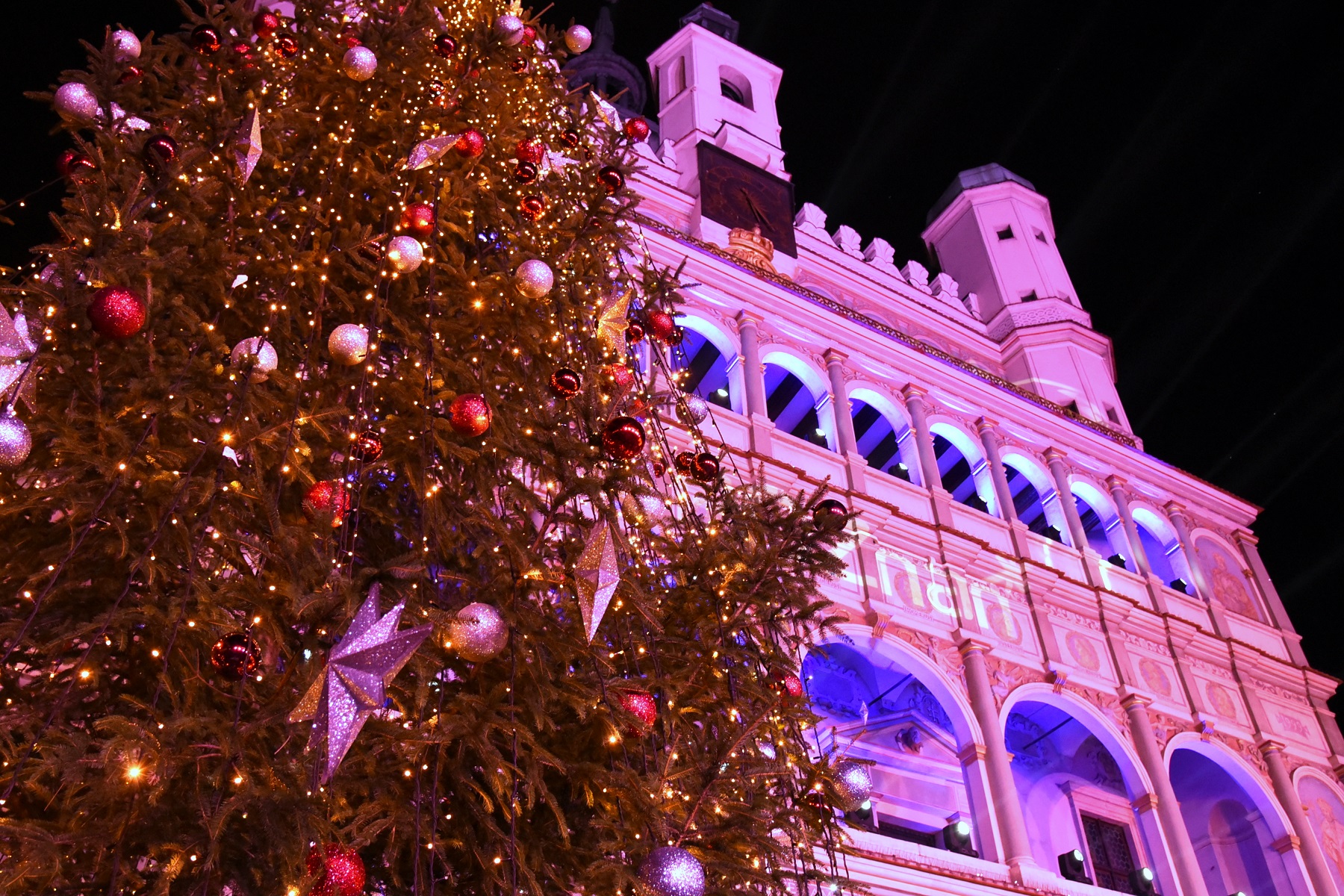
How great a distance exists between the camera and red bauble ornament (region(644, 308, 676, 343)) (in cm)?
534

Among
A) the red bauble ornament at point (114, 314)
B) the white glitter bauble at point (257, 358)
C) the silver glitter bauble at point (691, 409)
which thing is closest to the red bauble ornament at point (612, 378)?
the silver glitter bauble at point (691, 409)

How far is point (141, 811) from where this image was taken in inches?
105

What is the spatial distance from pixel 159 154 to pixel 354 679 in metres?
2.25

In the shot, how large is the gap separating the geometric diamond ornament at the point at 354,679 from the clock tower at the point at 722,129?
1135 cm

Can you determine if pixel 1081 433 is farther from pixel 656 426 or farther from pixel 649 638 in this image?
pixel 649 638

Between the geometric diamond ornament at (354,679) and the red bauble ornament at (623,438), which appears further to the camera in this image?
the red bauble ornament at (623,438)

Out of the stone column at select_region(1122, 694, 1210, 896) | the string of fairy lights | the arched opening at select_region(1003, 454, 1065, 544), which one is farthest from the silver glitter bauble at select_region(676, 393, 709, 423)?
the stone column at select_region(1122, 694, 1210, 896)

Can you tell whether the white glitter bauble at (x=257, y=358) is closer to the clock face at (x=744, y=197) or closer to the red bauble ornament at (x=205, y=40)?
the red bauble ornament at (x=205, y=40)

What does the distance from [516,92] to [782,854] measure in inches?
161

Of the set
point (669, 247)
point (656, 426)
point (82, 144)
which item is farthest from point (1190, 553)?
point (82, 144)

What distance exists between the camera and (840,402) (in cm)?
1237

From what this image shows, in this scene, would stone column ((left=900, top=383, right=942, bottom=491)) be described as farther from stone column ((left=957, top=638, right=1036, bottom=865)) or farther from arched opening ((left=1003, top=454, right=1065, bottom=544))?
stone column ((left=957, top=638, right=1036, bottom=865))

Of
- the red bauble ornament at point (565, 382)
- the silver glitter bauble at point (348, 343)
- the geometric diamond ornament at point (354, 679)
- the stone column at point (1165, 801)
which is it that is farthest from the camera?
the stone column at point (1165, 801)

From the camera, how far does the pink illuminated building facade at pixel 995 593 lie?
10.6 m
